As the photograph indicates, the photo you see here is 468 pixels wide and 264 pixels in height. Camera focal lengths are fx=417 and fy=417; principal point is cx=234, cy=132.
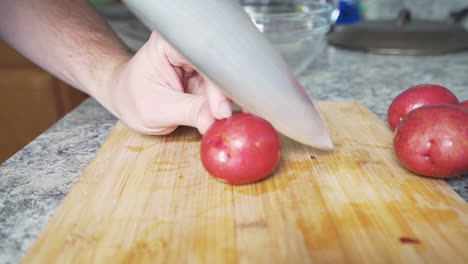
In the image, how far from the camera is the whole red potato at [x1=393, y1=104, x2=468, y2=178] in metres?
0.80

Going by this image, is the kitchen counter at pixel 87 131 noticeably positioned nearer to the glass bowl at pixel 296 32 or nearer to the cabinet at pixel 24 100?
the glass bowl at pixel 296 32

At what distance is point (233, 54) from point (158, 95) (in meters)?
0.29

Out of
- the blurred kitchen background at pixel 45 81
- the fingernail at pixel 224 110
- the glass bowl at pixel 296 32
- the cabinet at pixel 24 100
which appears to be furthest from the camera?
the cabinet at pixel 24 100

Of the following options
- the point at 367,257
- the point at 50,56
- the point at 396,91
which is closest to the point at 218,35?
the point at 367,257

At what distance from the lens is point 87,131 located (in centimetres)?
119

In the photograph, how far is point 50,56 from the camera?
121 centimetres

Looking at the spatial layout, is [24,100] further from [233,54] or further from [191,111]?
[233,54]

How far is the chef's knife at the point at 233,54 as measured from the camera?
0.73 meters

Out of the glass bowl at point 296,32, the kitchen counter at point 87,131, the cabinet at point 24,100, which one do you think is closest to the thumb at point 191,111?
the kitchen counter at point 87,131

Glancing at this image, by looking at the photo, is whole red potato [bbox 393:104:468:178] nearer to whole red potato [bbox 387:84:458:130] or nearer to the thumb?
whole red potato [bbox 387:84:458:130]

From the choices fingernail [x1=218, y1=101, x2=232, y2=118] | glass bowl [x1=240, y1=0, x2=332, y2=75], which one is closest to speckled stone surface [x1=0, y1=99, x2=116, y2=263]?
fingernail [x1=218, y1=101, x2=232, y2=118]

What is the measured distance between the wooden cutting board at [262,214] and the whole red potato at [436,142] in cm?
4

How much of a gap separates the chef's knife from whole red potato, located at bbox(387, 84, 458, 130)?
29cm

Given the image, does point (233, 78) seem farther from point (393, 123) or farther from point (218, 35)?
point (393, 123)
